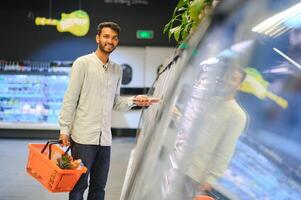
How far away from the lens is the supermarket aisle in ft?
14.3

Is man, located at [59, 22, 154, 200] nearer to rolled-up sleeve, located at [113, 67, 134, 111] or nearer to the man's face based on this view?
the man's face

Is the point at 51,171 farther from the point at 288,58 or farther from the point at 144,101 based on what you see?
the point at 288,58

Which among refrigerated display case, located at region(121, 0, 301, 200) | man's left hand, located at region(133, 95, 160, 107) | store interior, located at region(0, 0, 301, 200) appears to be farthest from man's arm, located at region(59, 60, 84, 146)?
refrigerated display case, located at region(121, 0, 301, 200)

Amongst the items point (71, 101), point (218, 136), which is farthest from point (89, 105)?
point (218, 136)

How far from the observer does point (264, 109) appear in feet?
Result: 3.13

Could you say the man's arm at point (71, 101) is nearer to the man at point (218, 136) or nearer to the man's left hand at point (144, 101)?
the man's left hand at point (144, 101)

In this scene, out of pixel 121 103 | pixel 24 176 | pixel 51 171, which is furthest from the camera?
pixel 24 176

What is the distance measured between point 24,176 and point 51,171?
309 centimetres

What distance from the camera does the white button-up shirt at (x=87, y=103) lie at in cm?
284

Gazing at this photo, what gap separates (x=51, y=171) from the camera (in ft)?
7.91

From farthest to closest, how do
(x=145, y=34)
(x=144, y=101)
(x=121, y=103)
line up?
(x=145, y=34) < (x=121, y=103) < (x=144, y=101)

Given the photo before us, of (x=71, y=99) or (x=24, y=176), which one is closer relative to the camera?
(x=71, y=99)

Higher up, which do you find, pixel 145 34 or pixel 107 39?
pixel 145 34

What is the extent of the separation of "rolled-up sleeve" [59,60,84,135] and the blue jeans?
177 millimetres
